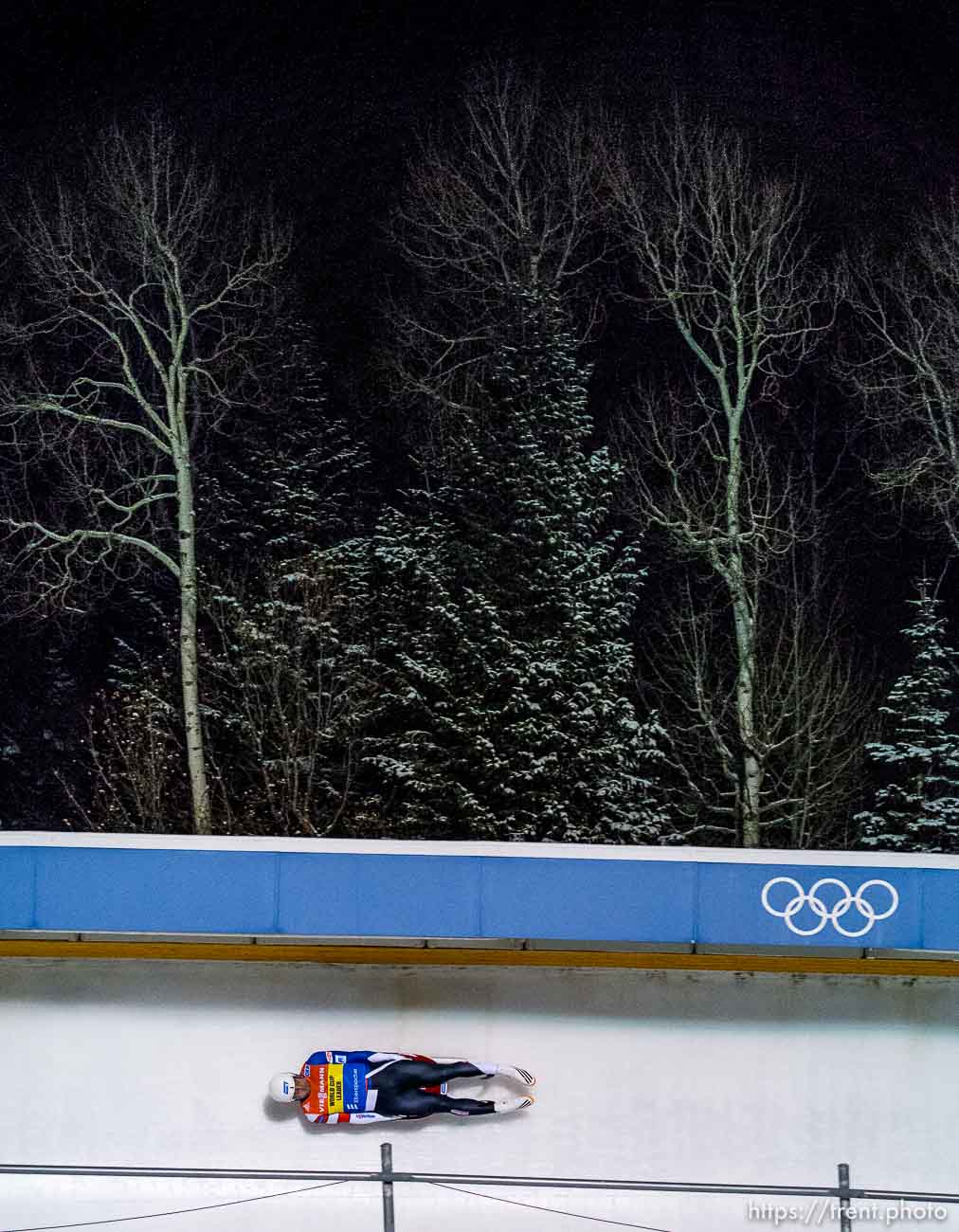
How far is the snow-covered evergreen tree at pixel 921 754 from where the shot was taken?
1293 centimetres

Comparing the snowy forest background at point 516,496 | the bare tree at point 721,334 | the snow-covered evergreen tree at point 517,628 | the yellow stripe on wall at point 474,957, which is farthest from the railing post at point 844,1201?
the bare tree at point 721,334

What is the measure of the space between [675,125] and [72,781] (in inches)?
415

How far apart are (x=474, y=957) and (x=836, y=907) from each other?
242cm

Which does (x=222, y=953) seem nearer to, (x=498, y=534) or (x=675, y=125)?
(x=498, y=534)

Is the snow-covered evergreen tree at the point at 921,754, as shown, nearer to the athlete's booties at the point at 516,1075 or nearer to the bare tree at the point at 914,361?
the bare tree at the point at 914,361

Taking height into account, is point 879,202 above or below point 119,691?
above

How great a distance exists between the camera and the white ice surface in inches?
305

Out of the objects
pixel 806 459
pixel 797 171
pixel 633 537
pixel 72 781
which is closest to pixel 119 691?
pixel 72 781

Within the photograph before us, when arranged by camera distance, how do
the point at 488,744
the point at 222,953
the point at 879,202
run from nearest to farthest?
the point at 222,953 → the point at 488,744 → the point at 879,202

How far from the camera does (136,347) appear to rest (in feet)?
46.0

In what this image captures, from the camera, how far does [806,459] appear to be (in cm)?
1400

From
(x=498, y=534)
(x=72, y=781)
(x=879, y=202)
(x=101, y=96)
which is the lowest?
(x=72, y=781)

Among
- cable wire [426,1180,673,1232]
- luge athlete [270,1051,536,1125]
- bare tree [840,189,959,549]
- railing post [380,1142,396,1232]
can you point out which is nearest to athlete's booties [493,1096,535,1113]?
luge athlete [270,1051,536,1125]

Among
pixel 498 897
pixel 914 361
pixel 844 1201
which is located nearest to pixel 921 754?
pixel 914 361
